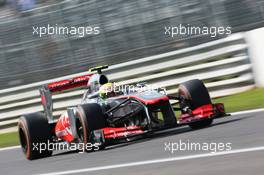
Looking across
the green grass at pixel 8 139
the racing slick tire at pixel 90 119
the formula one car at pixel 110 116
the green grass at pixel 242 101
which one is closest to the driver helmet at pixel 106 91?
the formula one car at pixel 110 116

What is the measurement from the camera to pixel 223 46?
47.3 feet

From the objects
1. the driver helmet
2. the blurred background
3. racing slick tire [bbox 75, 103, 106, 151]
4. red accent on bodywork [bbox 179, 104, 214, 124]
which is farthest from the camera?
the blurred background

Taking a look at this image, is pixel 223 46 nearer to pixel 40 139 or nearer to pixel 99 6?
pixel 99 6

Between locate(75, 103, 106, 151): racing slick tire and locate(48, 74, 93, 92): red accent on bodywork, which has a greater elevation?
locate(48, 74, 93, 92): red accent on bodywork

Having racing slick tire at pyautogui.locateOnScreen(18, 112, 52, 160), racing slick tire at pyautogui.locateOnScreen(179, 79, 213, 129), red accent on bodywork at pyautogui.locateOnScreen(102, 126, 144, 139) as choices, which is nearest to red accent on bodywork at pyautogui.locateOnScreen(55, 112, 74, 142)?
racing slick tire at pyautogui.locateOnScreen(18, 112, 52, 160)

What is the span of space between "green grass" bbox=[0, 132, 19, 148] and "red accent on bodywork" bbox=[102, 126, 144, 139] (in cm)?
461

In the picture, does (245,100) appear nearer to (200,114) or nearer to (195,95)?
(195,95)

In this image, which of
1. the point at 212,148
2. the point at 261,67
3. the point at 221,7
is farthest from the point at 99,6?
the point at 212,148

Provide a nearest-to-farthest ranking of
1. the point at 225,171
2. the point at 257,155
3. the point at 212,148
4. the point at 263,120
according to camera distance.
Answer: the point at 225,171 < the point at 257,155 < the point at 212,148 < the point at 263,120

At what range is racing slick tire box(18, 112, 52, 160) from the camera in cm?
1126

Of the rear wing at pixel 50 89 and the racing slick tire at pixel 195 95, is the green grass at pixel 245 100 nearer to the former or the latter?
the racing slick tire at pixel 195 95

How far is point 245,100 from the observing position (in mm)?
13234

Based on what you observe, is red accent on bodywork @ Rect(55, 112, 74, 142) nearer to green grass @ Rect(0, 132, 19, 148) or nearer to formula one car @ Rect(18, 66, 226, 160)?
formula one car @ Rect(18, 66, 226, 160)

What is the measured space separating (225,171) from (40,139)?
206 inches
